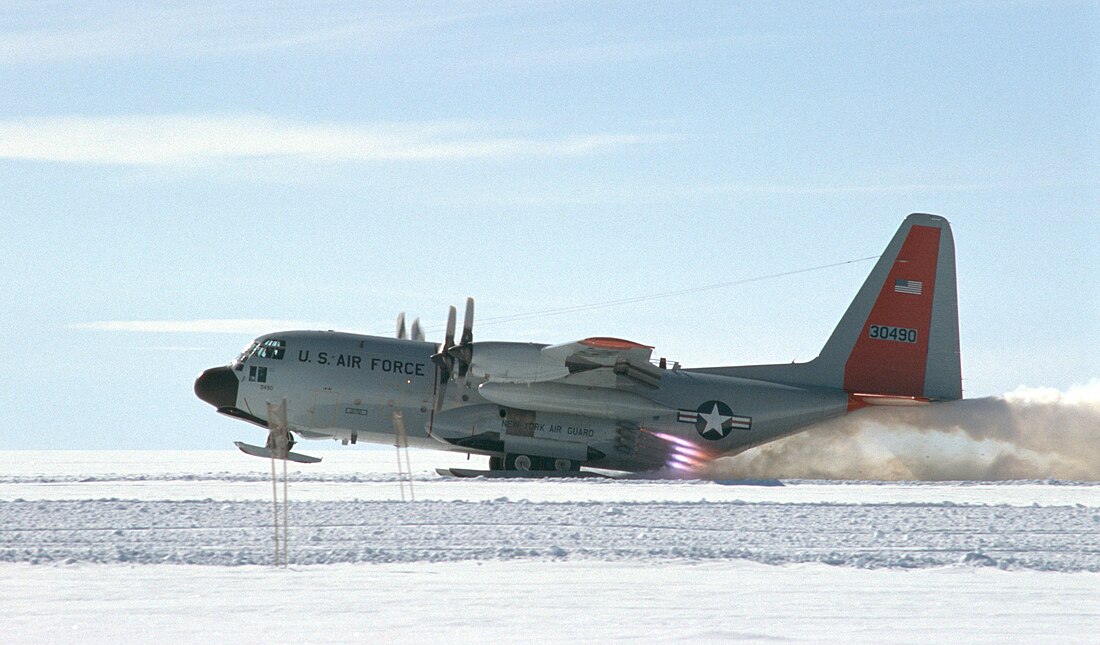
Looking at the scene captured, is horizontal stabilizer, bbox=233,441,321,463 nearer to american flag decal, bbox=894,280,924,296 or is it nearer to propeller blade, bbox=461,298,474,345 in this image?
propeller blade, bbox=461,298,474,345

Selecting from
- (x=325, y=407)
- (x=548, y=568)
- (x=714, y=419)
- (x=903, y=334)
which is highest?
(x=903, y=334)

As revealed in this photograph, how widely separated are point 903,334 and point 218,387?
14466 mm

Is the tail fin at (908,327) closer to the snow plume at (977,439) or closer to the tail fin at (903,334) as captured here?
the tail fin at (903,334)

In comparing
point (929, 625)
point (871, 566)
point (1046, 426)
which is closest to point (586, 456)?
point (1046, 426)

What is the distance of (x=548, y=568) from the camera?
11.1 m

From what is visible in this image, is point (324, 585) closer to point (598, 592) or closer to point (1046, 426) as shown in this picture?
point (598, 592)

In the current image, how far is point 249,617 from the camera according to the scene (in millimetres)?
8453

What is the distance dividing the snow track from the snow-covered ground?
51 mm

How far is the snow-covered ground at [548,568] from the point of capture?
824cm

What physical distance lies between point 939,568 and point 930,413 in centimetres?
1401

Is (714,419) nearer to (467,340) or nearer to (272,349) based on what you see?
(467,340)

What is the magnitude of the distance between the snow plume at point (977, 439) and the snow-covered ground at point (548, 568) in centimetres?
545

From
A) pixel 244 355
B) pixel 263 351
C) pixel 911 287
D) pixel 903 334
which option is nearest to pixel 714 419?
pixel 903 334

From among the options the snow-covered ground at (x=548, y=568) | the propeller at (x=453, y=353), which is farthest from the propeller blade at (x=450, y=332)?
the snow-covered ground at (x=548, y=568)
